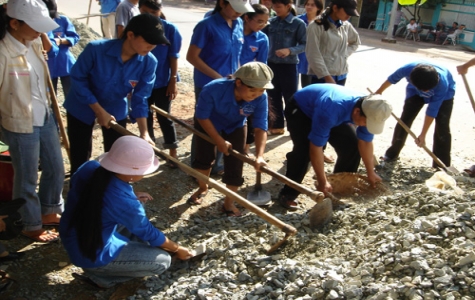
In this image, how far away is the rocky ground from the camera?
9.18ft

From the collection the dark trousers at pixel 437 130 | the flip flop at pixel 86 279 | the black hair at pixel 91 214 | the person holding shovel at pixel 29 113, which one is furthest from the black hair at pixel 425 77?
the flip flop at pixel 86 279

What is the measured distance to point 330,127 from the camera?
3.72m

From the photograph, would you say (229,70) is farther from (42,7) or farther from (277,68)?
(42,7)

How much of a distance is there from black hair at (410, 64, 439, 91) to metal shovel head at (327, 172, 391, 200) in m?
1.02

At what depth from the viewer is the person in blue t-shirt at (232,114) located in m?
3.57

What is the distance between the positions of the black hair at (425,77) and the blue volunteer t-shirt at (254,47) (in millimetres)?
1627

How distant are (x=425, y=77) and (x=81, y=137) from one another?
10.3 feet

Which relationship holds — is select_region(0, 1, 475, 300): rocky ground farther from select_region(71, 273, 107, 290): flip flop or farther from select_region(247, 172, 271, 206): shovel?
select_region(247, 172, 271, 206): shovel

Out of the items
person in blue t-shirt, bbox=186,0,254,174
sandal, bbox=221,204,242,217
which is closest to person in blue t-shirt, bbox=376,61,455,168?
person in blue t-shirt, bbox=186,0,254,174

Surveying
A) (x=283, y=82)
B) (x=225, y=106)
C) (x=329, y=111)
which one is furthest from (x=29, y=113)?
(x=283, y=82)

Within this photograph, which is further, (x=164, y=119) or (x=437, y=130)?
(x=437, y=130)

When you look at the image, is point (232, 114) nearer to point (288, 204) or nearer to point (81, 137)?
point (288, 204)

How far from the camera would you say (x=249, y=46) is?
17.1ft

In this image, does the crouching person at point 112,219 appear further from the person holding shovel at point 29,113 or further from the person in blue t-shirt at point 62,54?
the person in blue t-shirt at point 62,54
